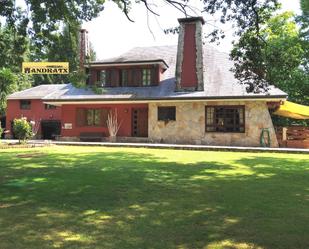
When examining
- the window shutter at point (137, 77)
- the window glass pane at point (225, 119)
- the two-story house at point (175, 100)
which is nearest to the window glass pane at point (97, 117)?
the two-story house at point (175, 100)

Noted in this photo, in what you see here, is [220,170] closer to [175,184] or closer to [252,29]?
[175,184]

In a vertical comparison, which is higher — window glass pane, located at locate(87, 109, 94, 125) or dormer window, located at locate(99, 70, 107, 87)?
dormer window, located at locate(99, 70, 107, 87)

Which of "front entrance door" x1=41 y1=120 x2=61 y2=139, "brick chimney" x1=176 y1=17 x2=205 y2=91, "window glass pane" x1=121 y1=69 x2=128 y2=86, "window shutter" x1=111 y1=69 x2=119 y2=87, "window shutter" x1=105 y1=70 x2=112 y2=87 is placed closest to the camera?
"brick chimney" x1=176 y1=17 x2=205 y2=91

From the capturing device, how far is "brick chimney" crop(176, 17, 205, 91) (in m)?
24.2

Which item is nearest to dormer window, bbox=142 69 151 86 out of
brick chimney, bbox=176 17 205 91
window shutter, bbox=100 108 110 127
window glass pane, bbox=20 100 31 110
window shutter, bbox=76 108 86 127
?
brick chimney, bbox=176 17 205 91

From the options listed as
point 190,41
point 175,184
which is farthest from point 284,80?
point 175,184

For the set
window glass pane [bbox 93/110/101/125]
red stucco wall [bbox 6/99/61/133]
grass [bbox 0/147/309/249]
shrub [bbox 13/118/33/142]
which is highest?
red stucco wall [bbox 6/99/61/133]

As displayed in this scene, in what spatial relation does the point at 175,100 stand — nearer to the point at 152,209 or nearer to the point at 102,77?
the point at 102,77

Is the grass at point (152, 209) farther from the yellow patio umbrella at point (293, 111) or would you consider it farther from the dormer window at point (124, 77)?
the dormer window at point (124, 77)

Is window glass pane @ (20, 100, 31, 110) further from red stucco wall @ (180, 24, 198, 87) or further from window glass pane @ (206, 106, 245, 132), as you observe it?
window glass pane @ (206, 106, 245, 132)

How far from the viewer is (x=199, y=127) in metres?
23.6

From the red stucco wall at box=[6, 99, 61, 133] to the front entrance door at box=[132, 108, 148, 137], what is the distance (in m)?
9.69

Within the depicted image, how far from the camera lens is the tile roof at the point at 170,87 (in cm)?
2271

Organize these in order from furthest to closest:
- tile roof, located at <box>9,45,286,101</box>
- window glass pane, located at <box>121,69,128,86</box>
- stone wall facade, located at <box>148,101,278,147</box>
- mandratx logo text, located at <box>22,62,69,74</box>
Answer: mandratx logo text, located at <box>22,62,69,74</box>, window glass pane, located at <box>121,69,128,86</box>, tile roof, located at <box>9,45,286,101</box>, stone wall facade, located at <box>148,101,278,147</box>
